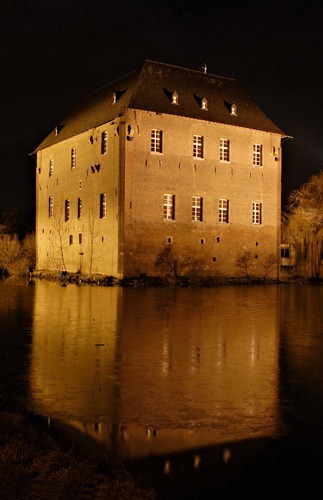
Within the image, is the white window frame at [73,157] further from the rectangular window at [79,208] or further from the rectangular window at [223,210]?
the rectangular window at [223,210]

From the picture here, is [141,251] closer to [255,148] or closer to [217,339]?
[255,148]

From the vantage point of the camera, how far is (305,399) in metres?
8.18

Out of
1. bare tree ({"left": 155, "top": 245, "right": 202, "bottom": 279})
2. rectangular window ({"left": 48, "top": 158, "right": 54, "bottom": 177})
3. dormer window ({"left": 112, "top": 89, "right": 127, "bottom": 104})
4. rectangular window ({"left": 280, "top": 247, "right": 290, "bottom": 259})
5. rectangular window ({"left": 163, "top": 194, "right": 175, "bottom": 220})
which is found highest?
dormer window ({"left": 112, "top": 89, "right": 127, "bottom": 104})

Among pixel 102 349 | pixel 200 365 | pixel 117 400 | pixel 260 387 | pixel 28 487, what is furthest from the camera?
pixel 102 349

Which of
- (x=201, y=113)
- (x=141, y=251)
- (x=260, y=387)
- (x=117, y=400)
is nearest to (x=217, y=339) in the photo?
(x=260, y=387)

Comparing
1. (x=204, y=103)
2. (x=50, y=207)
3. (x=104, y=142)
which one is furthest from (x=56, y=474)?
(x=50, y=207)

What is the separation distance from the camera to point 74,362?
10.5 meters

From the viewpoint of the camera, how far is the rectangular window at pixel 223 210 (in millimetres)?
40438

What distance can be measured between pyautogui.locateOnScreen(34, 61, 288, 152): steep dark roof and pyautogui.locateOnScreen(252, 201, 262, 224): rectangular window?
5521 mm

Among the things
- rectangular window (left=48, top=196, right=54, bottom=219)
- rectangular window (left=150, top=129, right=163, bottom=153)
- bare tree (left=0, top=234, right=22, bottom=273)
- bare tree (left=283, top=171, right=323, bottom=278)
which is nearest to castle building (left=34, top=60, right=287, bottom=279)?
rectangular window (left=150, top=129, right=163, bottom=153)

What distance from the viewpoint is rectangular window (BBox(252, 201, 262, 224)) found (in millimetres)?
42156

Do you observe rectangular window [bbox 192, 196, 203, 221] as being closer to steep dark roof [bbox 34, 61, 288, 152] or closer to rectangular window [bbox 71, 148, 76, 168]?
steep dark roof [bbox 34, 61, 288, 152]

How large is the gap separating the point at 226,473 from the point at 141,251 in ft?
103

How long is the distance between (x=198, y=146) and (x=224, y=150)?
2.22m
